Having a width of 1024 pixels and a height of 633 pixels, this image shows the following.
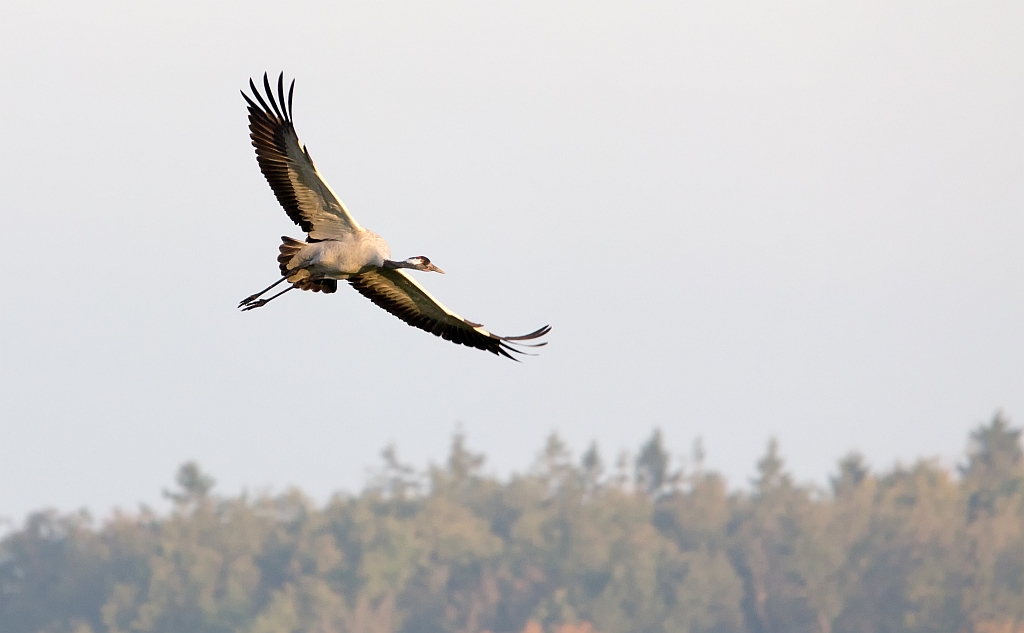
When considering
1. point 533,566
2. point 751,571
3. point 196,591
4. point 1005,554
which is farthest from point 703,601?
point 196,591

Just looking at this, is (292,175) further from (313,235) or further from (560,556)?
(560,556)

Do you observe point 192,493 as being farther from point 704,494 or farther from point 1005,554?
point 1005,554

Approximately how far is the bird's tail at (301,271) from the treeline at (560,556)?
82299 millimetres

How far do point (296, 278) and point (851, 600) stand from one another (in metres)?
85.0

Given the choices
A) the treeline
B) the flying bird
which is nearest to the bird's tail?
the flying bird

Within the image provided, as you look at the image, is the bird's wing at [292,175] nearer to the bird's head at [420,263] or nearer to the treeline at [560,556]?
the bird's head at [420,263]

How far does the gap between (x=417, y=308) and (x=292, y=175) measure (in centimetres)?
240

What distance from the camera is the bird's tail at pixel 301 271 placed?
18.5 m

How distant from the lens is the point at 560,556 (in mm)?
106250

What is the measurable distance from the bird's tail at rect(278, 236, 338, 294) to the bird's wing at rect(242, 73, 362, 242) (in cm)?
22

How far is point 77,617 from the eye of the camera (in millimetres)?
113062

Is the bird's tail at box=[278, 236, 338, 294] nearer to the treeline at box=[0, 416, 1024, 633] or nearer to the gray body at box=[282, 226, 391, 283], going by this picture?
the gray body at box=[282, 226, 391, 283]

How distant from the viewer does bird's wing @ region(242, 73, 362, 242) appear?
17.9 meters

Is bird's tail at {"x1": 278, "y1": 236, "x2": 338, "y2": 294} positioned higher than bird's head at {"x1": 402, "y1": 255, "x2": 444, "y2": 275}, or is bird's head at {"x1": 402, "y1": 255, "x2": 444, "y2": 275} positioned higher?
bird's head at {"x1": 402, "y1": 255, "x2": 444, "y2": 275}
